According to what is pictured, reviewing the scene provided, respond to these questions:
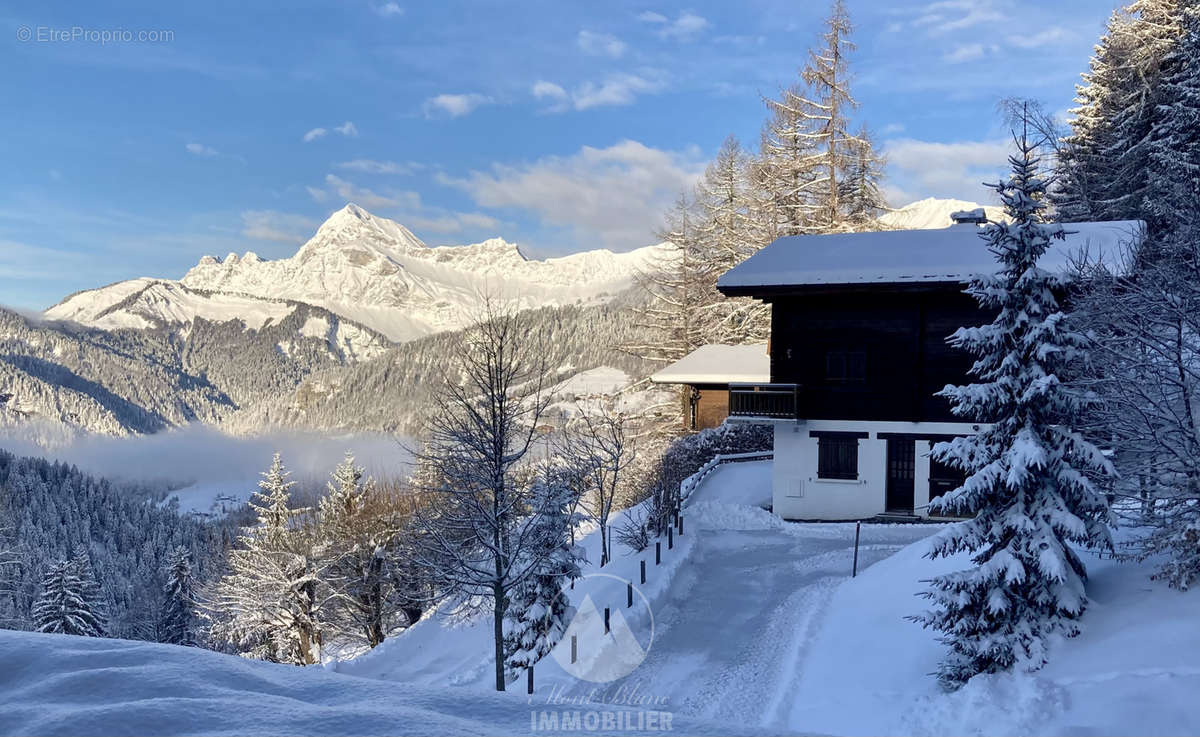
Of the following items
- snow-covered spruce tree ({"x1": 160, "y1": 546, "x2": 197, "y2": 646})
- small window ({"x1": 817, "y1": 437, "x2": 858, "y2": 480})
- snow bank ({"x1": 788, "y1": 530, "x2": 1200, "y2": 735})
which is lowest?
snow-covered spruce tree ({"x1": 160, "y1": 546, "x2": 197, "y2": 646})

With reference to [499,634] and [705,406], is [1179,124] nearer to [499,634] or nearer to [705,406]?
[705,406]

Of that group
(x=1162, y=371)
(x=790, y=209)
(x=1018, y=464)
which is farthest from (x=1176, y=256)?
(x=790, y=209)

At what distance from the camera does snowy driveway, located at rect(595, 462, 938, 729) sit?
542 inches

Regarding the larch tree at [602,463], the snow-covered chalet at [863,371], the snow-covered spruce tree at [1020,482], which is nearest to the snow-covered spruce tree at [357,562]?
the larch tree at [602,463]

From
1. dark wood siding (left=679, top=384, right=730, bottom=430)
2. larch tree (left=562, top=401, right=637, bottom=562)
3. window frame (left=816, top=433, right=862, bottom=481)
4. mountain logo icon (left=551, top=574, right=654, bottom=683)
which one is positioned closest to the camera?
Answer: mountain logo icon (left=551, top=574, right=654, bottom=683)

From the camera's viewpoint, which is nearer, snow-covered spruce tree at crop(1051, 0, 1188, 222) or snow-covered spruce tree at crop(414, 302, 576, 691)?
snow-covered spruce tree at crop(414, 302, 576, 691)

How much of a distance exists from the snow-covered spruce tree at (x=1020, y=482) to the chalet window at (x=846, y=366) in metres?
13.8

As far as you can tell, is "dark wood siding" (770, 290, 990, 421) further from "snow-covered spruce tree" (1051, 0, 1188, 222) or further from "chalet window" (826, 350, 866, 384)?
"snow-covered spruce tree" (1051, 0, 1188, 222)

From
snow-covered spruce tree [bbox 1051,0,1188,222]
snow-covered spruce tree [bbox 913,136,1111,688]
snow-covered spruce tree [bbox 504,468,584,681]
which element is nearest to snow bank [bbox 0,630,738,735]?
snow-covered spruce tree [bbox 913,136,1111,688]

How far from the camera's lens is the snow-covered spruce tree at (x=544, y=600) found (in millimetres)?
17906

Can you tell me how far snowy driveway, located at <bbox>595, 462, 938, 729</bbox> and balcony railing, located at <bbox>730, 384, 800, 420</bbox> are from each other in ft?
10.8

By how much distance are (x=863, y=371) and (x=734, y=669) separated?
13895mm

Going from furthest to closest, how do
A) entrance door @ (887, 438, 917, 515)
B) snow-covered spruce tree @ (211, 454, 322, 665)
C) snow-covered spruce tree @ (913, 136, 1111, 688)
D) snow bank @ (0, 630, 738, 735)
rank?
snow-covered spruce tree @ (211, 454, 322, 665), entrance door @ (887, 438, 917, 515), snow-covered spruce tree @ (913, 136, 1111, 688), snow bank @ (0, 630, 738, 735)

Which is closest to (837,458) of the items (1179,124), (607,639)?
(607,639)
